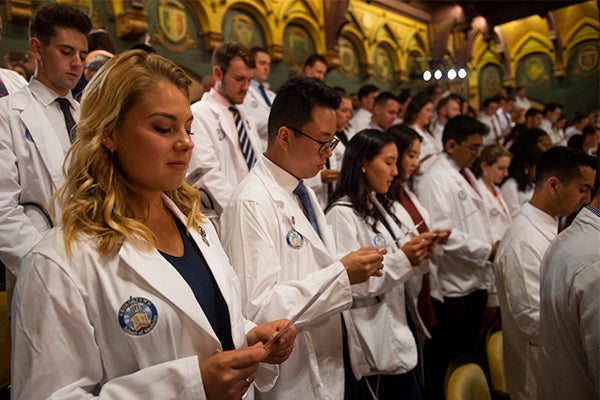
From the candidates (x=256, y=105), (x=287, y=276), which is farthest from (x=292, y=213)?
(x=256, y=105)

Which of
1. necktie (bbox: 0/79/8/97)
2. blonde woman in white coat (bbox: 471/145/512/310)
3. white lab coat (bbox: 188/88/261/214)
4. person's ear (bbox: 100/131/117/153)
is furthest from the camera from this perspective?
blonde woman in white coat (bbox: 471/145/512/310)

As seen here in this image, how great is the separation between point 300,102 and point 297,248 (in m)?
0.66

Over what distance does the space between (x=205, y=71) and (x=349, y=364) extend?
5.70 metres

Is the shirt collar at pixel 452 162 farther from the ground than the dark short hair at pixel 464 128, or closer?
closer

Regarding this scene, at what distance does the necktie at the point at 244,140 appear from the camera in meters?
3.51

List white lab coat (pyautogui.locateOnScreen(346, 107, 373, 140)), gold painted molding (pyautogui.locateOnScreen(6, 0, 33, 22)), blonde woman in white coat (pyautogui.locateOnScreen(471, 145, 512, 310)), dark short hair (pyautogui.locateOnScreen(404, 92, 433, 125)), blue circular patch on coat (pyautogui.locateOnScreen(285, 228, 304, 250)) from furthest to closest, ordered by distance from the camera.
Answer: white lab coat (pyautogui.locateOnScreen(346, 107, 373, 140)) < dark short hair (pyautogui.locateOnScreen(404, 92, 433, 125)) < gold painted molding (pyautogui.locateOnScreen(6, 0, 33, 22)) < blonde woman in white coat (pyautogui.locateOnScreen(471, 145, 512, 310)) < blue circular patch on coat (pyautogui.locateOnScreen(285, 228, 304, 250))

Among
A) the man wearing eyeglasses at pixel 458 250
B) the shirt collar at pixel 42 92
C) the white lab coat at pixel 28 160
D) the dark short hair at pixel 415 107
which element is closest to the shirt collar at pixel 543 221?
the man wearing eyeglasses at pixel 458 250

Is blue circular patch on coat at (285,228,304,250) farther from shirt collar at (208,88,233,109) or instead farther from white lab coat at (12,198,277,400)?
shirt collar at (208,88,233,109)

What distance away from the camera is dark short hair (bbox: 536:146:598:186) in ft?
8.37

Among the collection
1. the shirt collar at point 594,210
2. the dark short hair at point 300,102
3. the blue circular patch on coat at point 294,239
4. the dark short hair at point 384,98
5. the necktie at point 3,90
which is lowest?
the blue circular patch on coat at point 294,239

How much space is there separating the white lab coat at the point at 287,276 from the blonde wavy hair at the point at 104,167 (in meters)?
0.59

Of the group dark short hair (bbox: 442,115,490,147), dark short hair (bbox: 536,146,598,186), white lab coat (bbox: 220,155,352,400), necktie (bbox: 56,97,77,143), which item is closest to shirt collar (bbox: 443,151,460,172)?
dark short hair (bbox: 442,115,490,147)

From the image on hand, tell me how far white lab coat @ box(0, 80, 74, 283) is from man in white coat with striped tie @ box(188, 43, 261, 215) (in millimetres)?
926

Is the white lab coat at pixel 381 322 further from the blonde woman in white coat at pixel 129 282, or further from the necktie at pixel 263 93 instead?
the necktie at pixel 263 93
